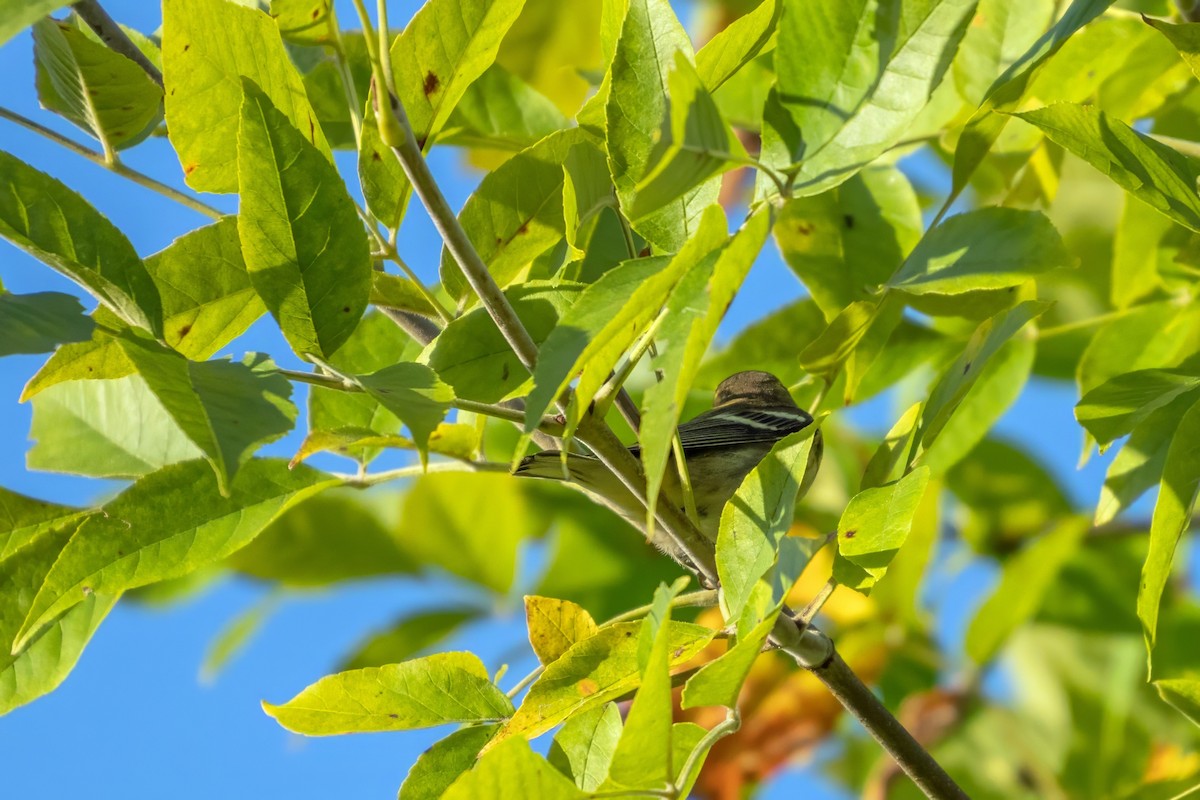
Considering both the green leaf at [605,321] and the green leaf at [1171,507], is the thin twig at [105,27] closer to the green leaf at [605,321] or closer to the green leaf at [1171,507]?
the green leaf at [605,321]

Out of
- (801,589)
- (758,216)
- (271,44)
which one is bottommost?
(801,589)

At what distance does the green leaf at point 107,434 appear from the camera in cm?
178

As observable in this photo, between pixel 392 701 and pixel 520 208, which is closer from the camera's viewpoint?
pixel 392 701

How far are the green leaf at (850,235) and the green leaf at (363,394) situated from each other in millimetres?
673

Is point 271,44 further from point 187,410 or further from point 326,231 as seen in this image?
point 187,410

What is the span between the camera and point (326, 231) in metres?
1.28

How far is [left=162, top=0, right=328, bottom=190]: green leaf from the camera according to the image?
4.36 ft

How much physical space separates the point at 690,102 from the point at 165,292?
2.22 ft

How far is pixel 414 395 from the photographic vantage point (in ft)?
3.84

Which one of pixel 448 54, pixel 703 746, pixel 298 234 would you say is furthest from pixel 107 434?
pixel 703 746

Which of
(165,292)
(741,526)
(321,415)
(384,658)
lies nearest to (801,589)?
(384,658)

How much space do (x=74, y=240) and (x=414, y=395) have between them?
399mm

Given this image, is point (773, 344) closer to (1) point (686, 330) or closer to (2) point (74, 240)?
(1) point (686, 330)

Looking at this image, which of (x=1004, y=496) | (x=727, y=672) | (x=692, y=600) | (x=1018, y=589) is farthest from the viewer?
(x=1004, y=496)
